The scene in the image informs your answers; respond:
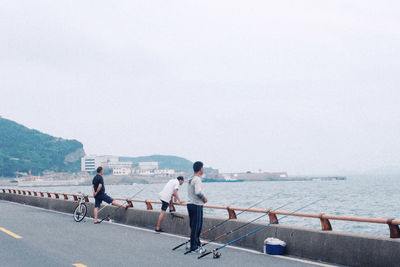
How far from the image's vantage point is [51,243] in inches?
509

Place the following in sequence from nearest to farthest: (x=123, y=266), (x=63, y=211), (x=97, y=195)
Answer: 1. (x=123, y=266)
2. (x=97, y=195)
3. (x=63, y=211)

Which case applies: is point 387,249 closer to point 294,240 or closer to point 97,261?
point 294,240

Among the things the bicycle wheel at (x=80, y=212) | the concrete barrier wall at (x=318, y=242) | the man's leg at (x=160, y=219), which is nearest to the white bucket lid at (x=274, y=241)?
the concrete barrier wall at (x=318, y=242)

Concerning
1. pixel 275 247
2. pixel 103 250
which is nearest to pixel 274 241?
pixel 275 247

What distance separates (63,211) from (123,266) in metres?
17.9

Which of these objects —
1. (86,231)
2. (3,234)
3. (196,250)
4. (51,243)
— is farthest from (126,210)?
(196,250)

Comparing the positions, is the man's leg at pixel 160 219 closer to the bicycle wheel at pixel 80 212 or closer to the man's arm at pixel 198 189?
the man's arm at pixel 198 189

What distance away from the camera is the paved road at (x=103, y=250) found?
1000 centimetres

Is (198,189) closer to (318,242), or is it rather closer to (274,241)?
(274,241)

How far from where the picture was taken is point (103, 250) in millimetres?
11711

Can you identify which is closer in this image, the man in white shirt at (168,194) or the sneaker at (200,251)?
the sneaker at (200,251)

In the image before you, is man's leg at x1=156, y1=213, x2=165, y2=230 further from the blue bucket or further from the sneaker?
the blue bucket

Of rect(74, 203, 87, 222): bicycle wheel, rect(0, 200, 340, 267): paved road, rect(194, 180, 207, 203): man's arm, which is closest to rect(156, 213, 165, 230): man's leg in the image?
rect(0, 200, 340, 267): paved road

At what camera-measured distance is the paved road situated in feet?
32.8
